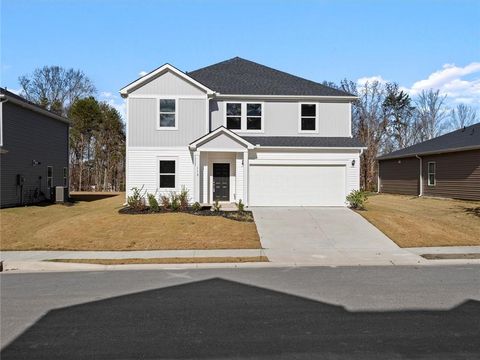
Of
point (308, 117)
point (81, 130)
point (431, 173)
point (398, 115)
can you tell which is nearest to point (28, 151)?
point (308, 117)

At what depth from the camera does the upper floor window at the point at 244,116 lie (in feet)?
76.9

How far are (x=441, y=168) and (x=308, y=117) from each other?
11807 millimetres

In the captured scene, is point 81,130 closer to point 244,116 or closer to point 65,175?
point 65,175

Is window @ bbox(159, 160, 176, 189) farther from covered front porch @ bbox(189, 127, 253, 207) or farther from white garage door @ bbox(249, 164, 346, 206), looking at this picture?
white garage door @ bbox(249, 164, 346, 206)

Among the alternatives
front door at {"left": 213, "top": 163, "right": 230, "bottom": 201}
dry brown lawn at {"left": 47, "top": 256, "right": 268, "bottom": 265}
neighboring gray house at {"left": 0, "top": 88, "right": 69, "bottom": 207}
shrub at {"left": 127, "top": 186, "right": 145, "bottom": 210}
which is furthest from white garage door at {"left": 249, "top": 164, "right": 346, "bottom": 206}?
neighboring gray house at {"left": 0, "top": 88, "right": 69, "bottom": 207}

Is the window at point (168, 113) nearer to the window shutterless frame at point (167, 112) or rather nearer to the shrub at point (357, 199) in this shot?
the window shutterless frame at point (167, 112)

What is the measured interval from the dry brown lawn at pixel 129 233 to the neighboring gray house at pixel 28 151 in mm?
4944

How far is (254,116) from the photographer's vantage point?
23578mm

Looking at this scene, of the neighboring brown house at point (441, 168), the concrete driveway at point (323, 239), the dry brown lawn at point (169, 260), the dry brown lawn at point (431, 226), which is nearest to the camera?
the dry brown lawn at point (169, 260)

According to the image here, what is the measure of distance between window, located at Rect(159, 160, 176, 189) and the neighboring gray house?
24.9 feet

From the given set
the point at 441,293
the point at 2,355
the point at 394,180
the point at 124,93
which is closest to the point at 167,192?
the point at 124,93

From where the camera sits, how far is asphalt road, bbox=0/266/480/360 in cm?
521

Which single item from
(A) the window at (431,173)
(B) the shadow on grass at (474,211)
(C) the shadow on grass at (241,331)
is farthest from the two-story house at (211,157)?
(C) the shadow on grass at (241,331)

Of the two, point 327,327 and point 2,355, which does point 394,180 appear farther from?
point 2,355
